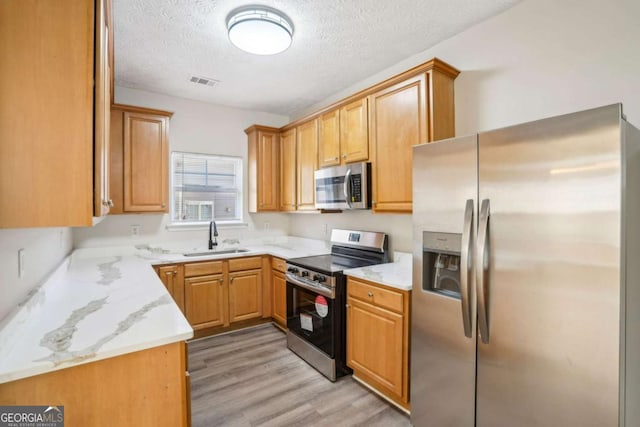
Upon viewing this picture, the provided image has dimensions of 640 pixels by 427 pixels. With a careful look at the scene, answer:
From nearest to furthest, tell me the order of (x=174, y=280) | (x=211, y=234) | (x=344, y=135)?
(x=344, y=135) → (x=174, y=280) → (x=211, y=234)

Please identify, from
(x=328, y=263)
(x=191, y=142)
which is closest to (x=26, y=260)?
(x=328, y=263)

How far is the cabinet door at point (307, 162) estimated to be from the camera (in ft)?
11.5

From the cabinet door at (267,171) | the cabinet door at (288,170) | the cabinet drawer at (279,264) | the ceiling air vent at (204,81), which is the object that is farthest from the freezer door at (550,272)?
the cabinet door at (267,171)

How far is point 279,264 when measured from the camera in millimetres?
3570

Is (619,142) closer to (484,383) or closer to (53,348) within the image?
(484,383)

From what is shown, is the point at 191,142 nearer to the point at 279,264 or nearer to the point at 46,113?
the point at 279,264

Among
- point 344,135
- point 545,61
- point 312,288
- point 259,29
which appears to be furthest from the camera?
point 344,135

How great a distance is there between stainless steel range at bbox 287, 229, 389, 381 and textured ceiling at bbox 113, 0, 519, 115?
5.41 feet

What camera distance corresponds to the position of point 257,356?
3.00m

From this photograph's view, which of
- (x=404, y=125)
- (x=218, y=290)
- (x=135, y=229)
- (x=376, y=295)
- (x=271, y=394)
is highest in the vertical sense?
(x=404, y=125)

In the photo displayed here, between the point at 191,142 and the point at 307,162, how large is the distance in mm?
1510

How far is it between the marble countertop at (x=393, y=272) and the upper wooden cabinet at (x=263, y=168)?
6.30 ft

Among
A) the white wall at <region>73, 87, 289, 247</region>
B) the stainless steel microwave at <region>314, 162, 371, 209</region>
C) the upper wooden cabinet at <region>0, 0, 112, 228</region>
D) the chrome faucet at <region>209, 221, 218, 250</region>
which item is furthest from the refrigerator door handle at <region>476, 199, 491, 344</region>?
the white wall at <region>73, 87, 289, 247</region>

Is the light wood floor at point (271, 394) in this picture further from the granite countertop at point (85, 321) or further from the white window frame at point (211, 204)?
the white window frame at point (211, 204)
